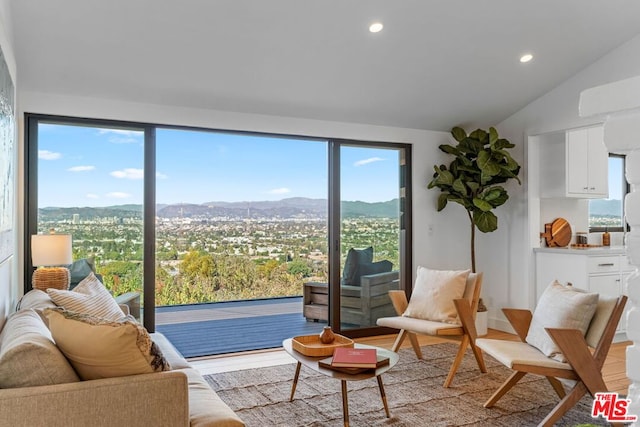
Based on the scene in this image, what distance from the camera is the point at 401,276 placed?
18.5 ft

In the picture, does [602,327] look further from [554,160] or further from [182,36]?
[182,36]

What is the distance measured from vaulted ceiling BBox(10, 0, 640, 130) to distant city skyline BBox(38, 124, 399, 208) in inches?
18.7

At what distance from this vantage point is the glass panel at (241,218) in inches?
278

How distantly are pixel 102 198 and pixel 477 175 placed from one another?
376 cm

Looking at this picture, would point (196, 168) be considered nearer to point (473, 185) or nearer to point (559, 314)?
point (473, 185)

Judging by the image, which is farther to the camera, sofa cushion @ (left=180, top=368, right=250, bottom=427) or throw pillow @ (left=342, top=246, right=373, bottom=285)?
throw pillow @ (left=342, top=246, right=373, bottom=285)

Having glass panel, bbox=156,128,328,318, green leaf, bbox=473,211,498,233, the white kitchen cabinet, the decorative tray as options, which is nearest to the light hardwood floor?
the white kitchen cabinet

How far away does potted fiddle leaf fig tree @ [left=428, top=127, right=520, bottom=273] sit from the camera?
5.21 m

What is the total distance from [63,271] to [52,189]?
0.85 metres

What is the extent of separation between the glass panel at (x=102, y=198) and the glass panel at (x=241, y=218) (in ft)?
8.39

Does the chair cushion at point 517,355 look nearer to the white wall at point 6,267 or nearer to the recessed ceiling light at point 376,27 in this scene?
the recessed ceiling light at point 376,27

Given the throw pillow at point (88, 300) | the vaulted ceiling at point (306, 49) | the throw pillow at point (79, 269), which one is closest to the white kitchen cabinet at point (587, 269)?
the vaulted ceiling at point (306, 49)

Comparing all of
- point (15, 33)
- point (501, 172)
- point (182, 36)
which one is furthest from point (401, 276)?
point (15, 33)
